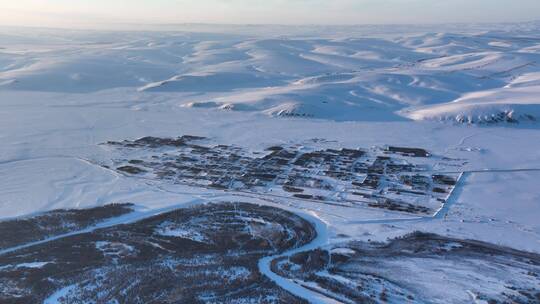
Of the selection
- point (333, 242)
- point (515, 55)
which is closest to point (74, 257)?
point (333, 242)

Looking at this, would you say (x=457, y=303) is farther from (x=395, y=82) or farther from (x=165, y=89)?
(x=165, y=89)

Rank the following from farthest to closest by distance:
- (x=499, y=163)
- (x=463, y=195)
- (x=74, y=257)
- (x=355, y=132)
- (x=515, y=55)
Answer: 1. (x=515, y=55)
2. (x=355, y=132)
3. (x=499, y=163)
4. (x=463, y=195)
5. (x=74, y=257)

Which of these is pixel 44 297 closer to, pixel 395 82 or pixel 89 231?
pixel 89 231

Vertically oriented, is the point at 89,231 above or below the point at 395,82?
below

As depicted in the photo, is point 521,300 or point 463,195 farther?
point 463,195

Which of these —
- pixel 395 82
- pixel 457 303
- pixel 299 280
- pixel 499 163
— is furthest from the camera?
pixel 395 82

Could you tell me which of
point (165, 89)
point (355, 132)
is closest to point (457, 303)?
point (355, 132)
